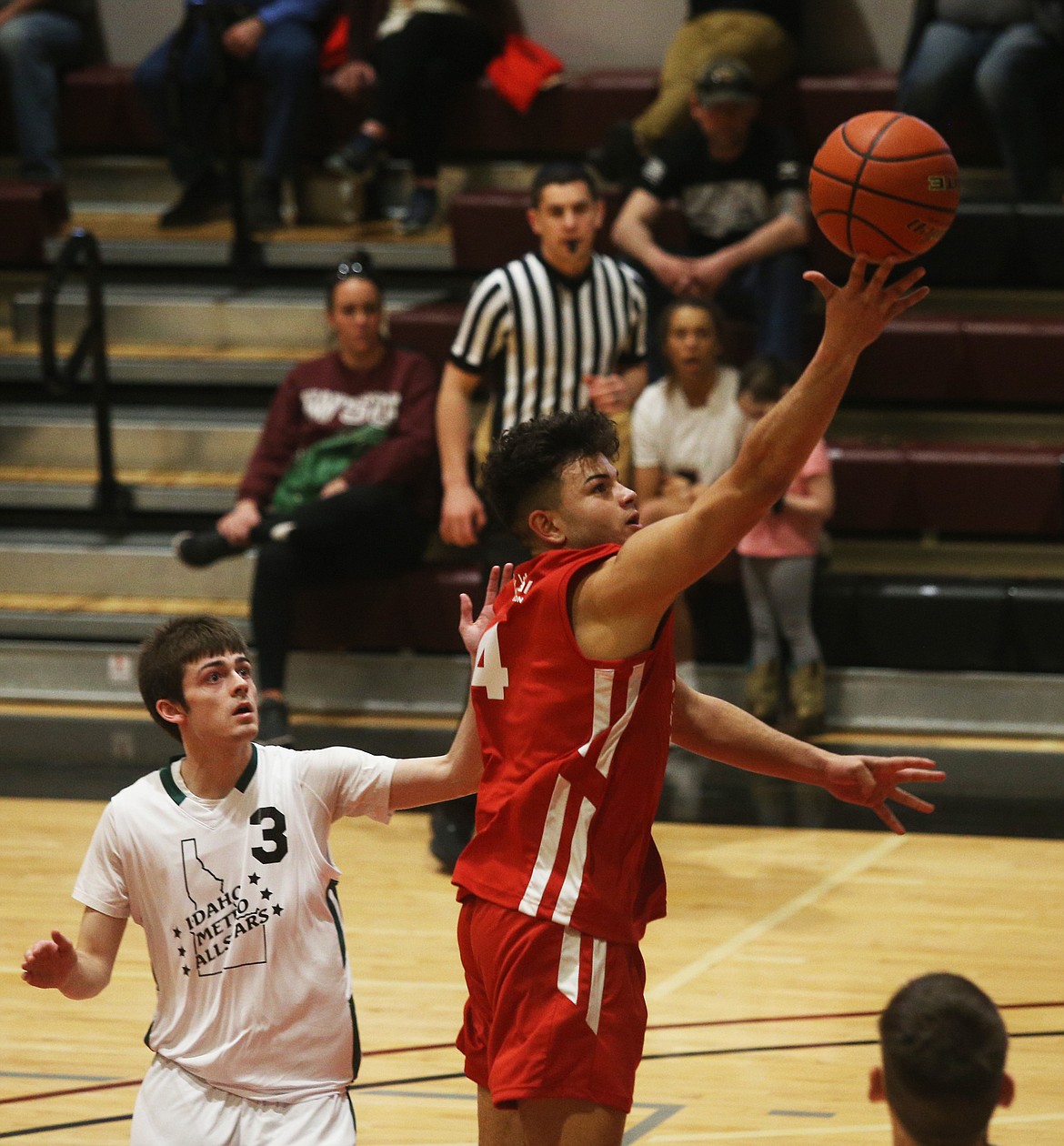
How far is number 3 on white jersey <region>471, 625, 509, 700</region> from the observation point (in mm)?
2832

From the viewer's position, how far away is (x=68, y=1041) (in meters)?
4.50

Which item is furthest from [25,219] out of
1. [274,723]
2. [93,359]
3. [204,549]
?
[274,723]

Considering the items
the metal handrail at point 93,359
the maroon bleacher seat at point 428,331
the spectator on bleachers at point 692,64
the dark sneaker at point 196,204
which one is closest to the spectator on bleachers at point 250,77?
the dark sneaker at point 196,204

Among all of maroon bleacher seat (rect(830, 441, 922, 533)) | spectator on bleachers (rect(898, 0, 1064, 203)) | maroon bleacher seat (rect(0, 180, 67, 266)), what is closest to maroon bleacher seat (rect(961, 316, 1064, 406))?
maroon bleacher seat (rect(830, 441, 922, 533))

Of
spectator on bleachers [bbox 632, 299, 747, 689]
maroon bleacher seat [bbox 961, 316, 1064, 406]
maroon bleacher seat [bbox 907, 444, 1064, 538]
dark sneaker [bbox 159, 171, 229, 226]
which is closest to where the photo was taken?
spectator on bleachers [bbox 632, 299, 747, 689]

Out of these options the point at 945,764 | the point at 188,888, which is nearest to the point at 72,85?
the point at 945,764

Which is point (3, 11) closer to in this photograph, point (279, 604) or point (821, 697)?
point (279, 604)

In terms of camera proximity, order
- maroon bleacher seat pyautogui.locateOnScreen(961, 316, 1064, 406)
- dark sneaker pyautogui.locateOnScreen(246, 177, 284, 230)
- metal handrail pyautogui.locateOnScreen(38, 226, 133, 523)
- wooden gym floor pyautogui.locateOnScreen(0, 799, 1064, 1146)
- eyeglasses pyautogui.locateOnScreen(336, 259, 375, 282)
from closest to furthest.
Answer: wooden gym floor pyautogui.locateOnScreen(0, 799, 1064, 1146)
eyeglasses pyautogui.locateOnScreen(336, 259, 375, 282)
metal handrail pyautogui.locateOnScreen(38, 226, 133, 523)
maroon bleacher seat pyautogui.locateOnScreen(961, 316, 1064, 406)
dark sneaker pyautogui.locateOnScreen(246, 177, 284, 230)

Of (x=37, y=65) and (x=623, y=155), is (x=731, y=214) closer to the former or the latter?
(x=623, y=155)

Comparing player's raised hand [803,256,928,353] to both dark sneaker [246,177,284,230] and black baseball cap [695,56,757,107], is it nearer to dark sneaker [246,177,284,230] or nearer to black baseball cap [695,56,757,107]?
black baseball cap [695,56,757,107]

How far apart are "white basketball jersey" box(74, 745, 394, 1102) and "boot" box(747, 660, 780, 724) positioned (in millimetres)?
3679

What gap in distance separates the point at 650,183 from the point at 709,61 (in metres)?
0.59

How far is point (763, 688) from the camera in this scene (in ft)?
21.6

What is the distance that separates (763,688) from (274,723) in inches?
69.3
